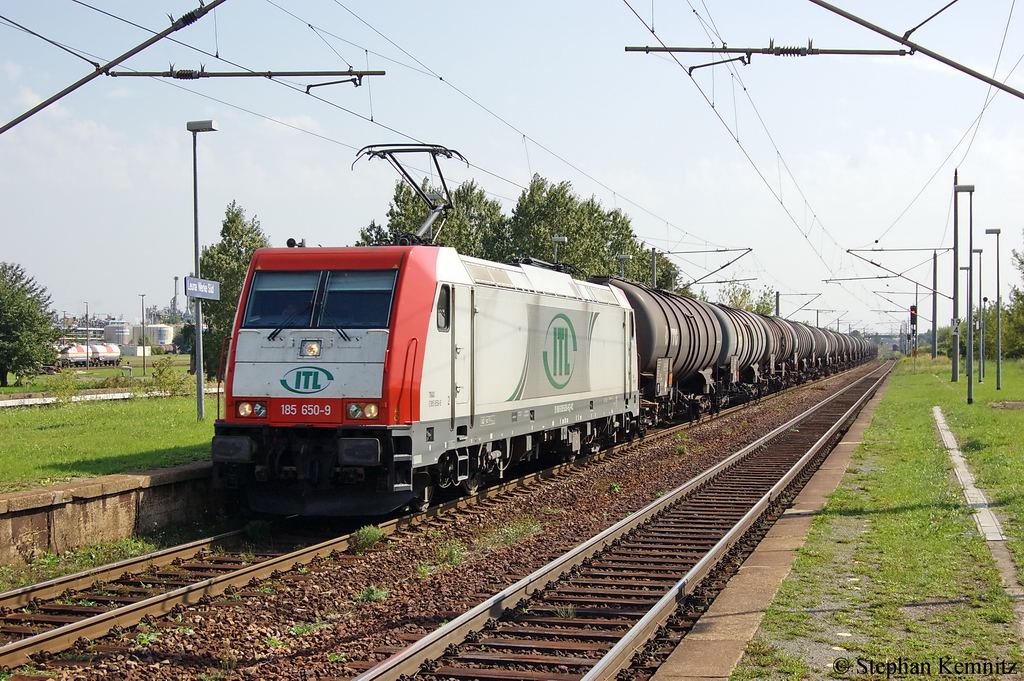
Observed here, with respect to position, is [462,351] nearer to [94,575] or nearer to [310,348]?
[310,348]

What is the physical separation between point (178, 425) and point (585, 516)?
9096 millimetres

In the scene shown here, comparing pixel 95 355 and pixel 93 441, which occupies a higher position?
pixel 95 355

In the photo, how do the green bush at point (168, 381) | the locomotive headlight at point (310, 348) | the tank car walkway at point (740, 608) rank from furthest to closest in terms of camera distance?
the green bush at point (168, 381) → the locomotive headlight at point (310, 348) → the tank car walkway at point (740, 608)

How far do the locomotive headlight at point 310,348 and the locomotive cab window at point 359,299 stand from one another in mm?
245

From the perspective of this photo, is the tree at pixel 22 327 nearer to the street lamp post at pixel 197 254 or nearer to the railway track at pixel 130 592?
the street lamp post at pixel 197 254

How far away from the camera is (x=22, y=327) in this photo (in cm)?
4119

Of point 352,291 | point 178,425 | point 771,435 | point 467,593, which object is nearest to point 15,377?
point 178,425

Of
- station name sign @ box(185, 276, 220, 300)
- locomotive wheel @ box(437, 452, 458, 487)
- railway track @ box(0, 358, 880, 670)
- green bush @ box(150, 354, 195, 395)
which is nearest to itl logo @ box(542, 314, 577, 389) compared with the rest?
locomotive wheel @ box(437, 452, 458, 487)

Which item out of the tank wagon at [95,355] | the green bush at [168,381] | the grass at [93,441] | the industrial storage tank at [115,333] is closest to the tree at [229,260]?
the green bush at [168,381]

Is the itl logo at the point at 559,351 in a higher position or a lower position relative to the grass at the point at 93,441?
higher

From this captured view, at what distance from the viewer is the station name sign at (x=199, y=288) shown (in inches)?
678

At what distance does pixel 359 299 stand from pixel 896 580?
6.43 metres

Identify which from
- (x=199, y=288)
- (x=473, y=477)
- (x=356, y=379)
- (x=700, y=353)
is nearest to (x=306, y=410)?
(x=356, y=379)

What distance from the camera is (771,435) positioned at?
22.3m
